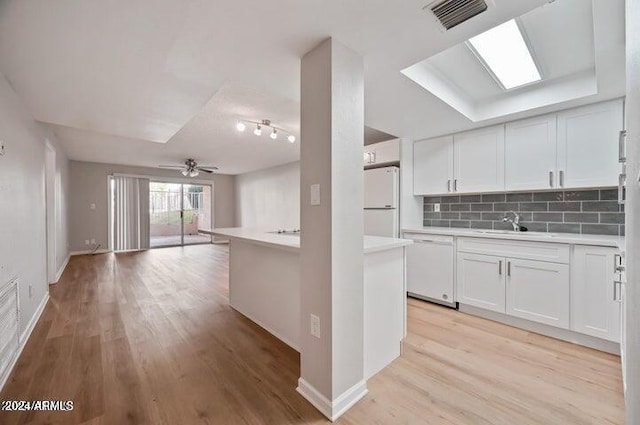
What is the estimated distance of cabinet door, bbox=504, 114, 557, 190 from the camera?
261 cm

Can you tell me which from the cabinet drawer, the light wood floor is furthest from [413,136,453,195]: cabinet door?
the light wood floor

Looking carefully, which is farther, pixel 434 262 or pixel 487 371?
pixel 434 262

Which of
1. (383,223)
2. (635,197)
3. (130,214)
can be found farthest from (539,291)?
Result: (130,214)

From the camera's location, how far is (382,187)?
11.5ft

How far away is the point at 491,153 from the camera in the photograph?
301 centimetres

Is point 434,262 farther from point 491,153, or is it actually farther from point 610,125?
point 610,125

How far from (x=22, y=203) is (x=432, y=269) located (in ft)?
14.1

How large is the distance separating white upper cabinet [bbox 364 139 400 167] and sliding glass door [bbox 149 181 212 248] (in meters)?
6.47

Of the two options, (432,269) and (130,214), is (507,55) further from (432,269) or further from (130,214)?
(130,214)

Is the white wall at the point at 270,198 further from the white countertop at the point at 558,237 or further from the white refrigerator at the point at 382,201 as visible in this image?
the white countertop at the point at 558,237

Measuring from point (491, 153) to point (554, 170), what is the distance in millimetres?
611

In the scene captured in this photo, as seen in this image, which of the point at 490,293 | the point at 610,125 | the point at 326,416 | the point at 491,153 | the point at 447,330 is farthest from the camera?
the point at 491,153

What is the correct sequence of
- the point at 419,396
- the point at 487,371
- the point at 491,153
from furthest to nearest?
the point at 491,153
the point at 487,371
the point at 419,396

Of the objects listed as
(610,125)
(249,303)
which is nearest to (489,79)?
(610,125)
